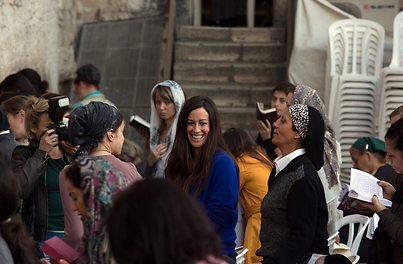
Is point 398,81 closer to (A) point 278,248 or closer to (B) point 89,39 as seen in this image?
(A) point 278,248

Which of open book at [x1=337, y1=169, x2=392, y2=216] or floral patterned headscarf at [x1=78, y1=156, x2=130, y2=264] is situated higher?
floral patterned headscarf at [x1=78, y1=156, x2=130, y2=264]

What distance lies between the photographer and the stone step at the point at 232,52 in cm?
633

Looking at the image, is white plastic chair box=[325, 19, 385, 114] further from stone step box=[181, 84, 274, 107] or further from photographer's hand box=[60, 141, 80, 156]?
photographer's hand box=[60, 141, 80, 156]

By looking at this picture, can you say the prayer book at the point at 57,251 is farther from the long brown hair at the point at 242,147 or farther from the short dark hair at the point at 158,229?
the long brown hair at the point at 242,147

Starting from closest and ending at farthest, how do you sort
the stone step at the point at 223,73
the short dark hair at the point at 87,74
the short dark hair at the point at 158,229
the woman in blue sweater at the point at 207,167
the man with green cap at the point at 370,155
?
the short dark hair at the point at 158,229, the woman in blue sweater at the point at 207,167, the man with green cap at the point at 370,155, the short dark hair at the point at 87,74, the stone step at the point at 223,73

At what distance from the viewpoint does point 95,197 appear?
4.66ft

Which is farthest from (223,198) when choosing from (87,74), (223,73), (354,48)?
(223,73)

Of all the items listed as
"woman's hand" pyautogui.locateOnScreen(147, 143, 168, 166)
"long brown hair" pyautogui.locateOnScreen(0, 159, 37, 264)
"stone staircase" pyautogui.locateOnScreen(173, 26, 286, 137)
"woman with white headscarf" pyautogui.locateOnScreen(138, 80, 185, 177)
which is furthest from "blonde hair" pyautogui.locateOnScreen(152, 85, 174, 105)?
"stone staircase" pyautogui.locateOnScreen(173, 26, 286, 137)

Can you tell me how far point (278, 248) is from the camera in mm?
1891

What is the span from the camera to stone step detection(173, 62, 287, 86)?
6148 millimetres

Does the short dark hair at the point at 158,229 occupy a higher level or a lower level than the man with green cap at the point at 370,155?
higher

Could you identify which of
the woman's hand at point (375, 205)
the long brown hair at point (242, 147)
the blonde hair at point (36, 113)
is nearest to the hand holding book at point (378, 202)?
the woman's hand at point (375, 205)

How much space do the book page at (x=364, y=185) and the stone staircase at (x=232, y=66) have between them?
3305 mm

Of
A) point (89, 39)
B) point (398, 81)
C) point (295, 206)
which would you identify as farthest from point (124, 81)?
point (295, 206)
